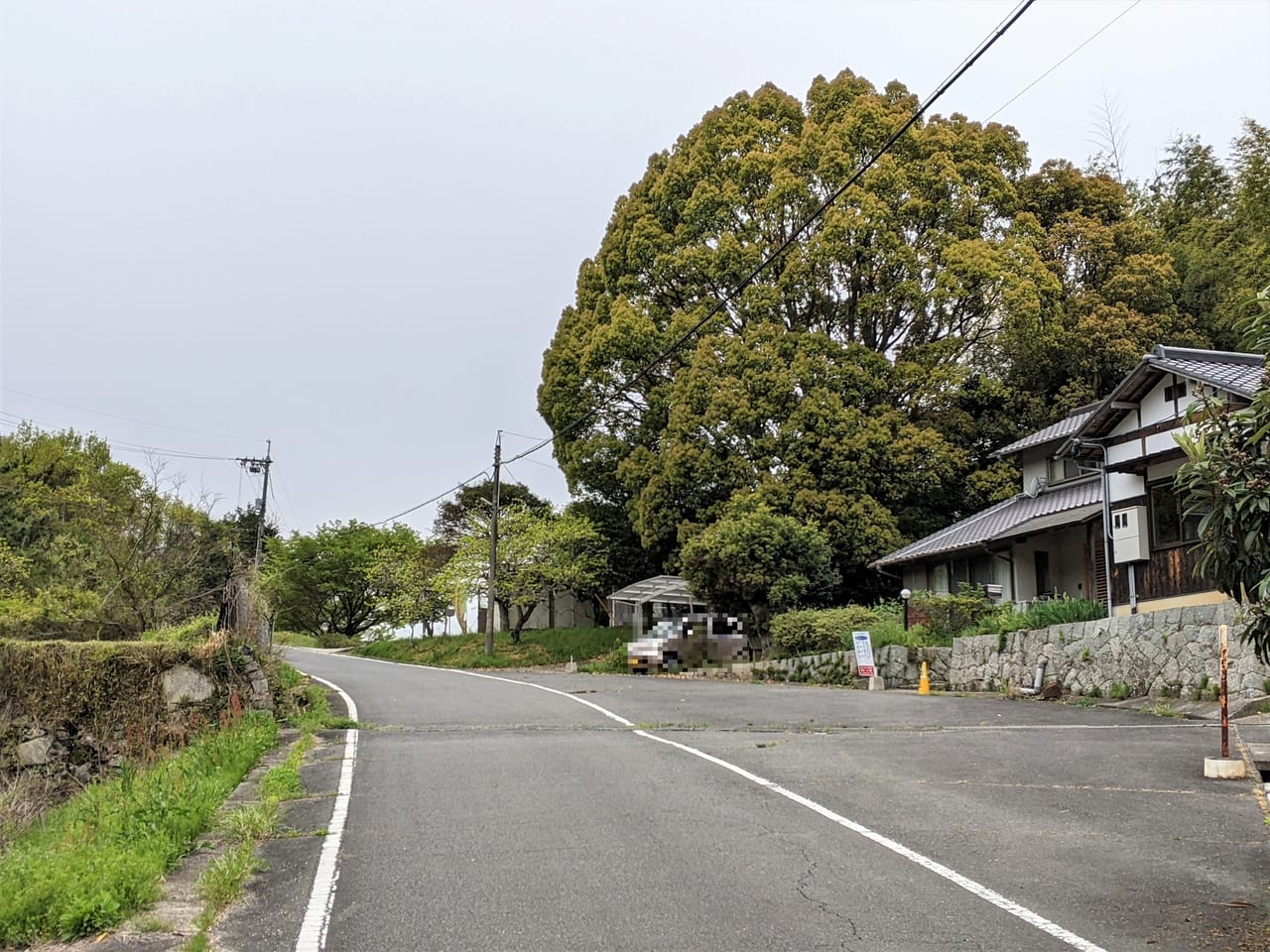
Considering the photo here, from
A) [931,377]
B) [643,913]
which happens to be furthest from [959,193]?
[643,913]

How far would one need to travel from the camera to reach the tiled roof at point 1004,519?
89.1ft

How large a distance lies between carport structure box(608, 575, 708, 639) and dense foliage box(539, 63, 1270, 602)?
1698mm

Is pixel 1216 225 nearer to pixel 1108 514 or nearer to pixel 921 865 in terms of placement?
pixel 1108 514

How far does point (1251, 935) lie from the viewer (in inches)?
223

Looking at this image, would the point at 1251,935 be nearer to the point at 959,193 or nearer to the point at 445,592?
the point at 959,193

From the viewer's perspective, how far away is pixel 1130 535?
22.1 m

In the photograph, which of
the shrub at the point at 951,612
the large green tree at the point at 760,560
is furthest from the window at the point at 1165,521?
the large green tree at the point at 760,560

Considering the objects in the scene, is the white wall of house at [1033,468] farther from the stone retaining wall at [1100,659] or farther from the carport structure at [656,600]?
the carport structure at [656,600]

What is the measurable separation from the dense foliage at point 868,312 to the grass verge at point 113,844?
21.0 m

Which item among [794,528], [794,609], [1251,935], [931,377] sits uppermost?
[931,377]

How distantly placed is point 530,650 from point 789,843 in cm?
3217

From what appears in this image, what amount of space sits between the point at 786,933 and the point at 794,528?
23563 millimetres

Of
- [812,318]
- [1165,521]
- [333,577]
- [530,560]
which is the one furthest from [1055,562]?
[333,577]

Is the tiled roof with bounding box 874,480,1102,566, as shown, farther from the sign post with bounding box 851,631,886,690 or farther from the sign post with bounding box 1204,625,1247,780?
the sign post with bounding box 1204,625,1247,780
